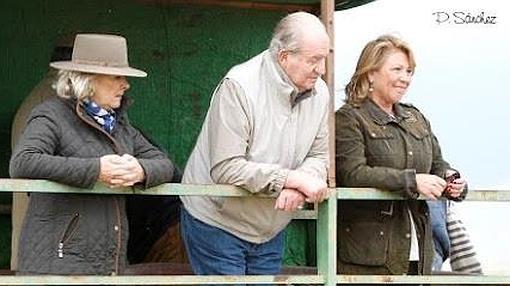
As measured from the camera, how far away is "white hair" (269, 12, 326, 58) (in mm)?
4273

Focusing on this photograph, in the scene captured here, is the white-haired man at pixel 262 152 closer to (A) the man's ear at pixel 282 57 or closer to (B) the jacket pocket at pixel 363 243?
(A) the man's ear at pixel 282 57

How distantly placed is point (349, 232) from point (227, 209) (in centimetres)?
56

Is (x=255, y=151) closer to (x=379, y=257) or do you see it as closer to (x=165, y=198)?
(x=379, y=257)

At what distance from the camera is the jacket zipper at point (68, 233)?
3986 millimetres

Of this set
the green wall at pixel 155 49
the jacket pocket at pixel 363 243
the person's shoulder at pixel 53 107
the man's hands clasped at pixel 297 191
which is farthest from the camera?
the green wall at pixel 155 49

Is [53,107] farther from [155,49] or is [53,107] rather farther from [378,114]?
[155,49]

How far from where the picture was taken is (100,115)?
414 centimetres

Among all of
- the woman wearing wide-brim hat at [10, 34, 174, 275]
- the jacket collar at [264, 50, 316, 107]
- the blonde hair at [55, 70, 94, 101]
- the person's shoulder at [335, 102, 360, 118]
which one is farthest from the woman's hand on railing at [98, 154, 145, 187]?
the person's shoulder at [335, 102, 360, 118]

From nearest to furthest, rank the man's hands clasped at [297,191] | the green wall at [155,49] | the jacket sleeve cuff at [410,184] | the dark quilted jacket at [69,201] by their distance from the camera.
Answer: the dark quilted jacket at [69,201], the man's hands clasped at [297,191], the jacket sleeve cuff at [410,184], the green wall at [155,49]

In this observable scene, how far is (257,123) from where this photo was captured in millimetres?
4246

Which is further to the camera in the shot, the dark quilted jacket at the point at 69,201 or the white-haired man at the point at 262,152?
the white-haired man at the point at 262,152

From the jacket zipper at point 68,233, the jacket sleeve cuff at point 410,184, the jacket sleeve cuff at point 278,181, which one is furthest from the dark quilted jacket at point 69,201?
the jacket sleeve cuff at point 410,184

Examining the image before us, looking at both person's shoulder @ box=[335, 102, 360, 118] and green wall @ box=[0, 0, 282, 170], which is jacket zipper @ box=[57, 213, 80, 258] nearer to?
person's shoulder @ box=[335, 102, 360, 118]

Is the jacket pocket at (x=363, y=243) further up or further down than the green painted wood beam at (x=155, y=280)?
further up
